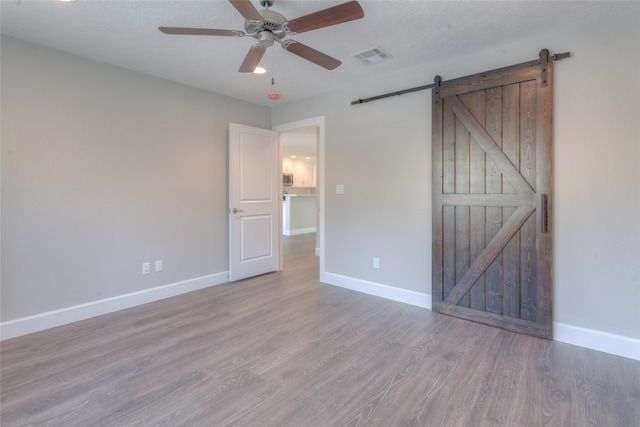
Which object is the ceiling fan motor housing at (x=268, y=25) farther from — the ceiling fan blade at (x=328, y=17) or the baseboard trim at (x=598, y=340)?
the baseboard trim at (x=598, y=340)

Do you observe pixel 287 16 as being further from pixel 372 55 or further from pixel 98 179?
pixel 98 179

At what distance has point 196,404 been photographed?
1.72 meters

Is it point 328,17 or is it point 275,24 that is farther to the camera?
point 275,24

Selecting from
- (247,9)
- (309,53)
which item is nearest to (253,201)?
(309,53)

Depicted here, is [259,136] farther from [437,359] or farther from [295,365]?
[437,359]

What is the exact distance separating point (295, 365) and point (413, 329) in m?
1.15

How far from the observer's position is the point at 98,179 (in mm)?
2955

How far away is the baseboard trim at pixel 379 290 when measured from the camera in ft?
10.5

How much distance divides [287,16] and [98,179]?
2358 millimetres

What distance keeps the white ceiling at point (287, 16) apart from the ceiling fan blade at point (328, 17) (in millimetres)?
328

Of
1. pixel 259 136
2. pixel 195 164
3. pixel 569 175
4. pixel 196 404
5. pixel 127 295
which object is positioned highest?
pixel 259 136

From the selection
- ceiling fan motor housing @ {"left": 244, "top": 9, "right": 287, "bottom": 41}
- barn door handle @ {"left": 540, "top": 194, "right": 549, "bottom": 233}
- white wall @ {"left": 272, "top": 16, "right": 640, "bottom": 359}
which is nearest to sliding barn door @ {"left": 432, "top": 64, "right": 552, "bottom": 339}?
barn door handle @ {"left": 540, "top": 194, "right": 549, "bottom": 233}

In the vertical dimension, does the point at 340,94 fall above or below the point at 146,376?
above

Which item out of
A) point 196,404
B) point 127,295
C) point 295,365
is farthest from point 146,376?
point 127,295
